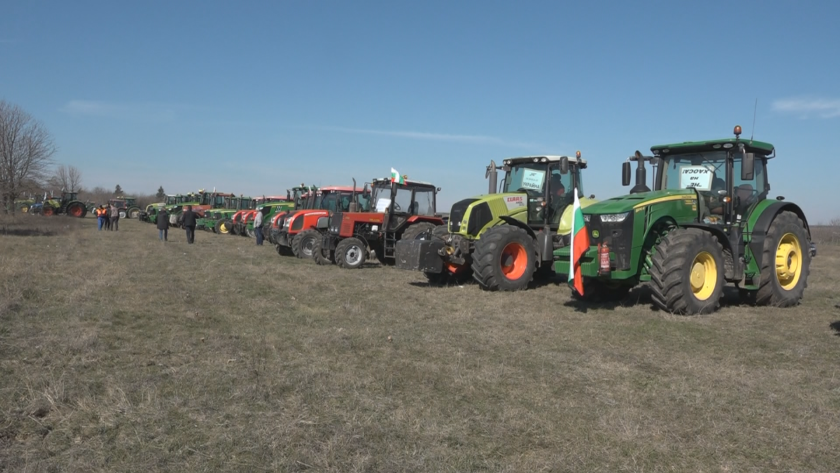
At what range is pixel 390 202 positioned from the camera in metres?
15.0

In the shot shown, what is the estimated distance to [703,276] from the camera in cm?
870

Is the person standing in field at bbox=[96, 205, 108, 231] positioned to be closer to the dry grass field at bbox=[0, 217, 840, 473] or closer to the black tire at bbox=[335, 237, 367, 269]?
the black tire at bbox=[335, 237, 367, 269]

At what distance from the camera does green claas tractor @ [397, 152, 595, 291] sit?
10594 millimetres

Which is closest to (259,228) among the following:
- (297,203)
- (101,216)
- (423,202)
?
(297,203)

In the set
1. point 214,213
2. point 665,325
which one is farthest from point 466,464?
point 214,213

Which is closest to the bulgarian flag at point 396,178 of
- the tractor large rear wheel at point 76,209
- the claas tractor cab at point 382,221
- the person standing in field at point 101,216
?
the claas tractor cab at point 382,221

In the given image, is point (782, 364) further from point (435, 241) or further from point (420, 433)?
point (435, 241)

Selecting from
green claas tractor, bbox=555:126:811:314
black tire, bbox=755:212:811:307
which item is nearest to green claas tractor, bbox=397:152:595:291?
green claas tractor, bbox=555:126:811:314

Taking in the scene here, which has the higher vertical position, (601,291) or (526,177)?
(526,177)

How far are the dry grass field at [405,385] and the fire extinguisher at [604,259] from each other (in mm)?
588

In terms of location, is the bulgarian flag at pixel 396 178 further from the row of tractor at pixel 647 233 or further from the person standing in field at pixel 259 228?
Answer: the person standing in field at pixel 259 228

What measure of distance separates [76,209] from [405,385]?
46.6 metres

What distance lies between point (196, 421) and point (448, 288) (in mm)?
7412

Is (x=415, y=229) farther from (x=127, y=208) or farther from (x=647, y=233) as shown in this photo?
(x=127, y=208)
